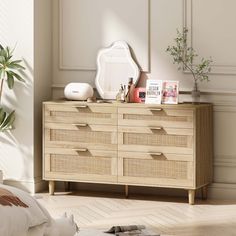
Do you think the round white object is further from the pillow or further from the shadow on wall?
the pillow

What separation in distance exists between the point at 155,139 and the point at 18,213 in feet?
8.34

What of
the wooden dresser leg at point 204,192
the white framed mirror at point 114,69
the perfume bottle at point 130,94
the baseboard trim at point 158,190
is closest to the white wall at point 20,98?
the baseboard trim at point 158,190

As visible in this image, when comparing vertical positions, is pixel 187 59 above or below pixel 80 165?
above

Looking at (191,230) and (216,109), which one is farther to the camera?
(216,109)

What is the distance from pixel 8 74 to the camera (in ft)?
21.0

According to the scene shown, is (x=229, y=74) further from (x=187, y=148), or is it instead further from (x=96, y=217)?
(x=96, y=217)

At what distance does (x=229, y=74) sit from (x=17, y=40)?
1.69 metres

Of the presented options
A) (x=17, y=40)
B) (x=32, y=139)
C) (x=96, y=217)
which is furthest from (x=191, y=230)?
(x=17, y=40)

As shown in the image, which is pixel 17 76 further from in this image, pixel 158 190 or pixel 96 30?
pixel 158 190

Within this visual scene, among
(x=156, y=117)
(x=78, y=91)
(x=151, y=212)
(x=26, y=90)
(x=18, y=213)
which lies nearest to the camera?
(x=18, y=213)

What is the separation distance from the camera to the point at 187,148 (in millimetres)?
6055

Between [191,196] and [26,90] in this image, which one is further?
[26,90]

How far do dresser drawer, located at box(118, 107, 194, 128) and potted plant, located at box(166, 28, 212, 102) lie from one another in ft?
1.08

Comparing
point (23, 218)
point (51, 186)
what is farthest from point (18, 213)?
point (51, 186)
